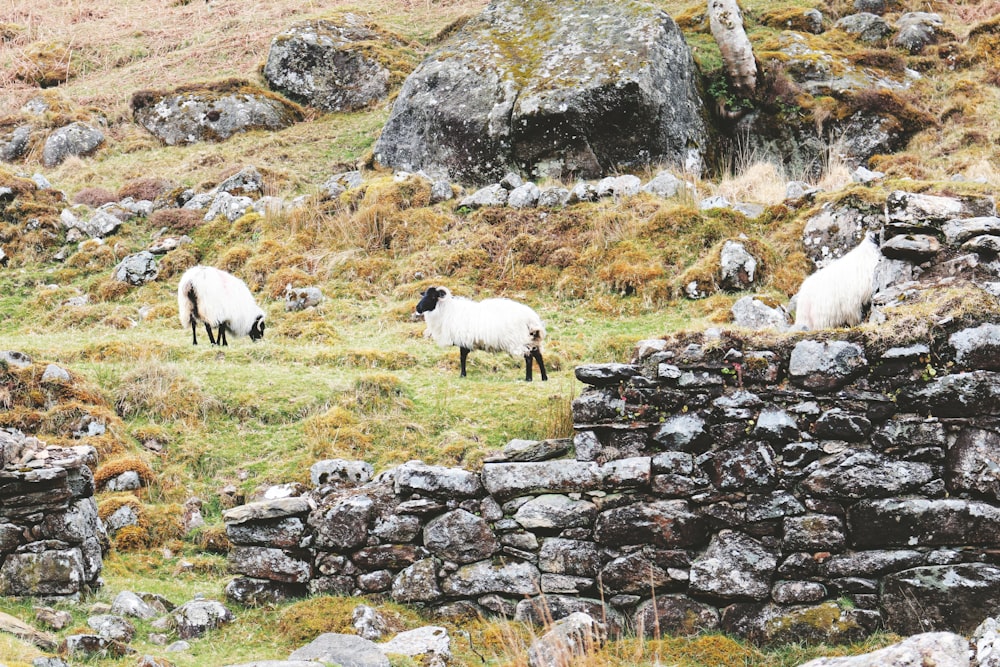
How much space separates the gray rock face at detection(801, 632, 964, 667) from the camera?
521 cm

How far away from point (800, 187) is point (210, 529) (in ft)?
45.7

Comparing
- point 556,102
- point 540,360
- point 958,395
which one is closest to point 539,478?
point 958,395

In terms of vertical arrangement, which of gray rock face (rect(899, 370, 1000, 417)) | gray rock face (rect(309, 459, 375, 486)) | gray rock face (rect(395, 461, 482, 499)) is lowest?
gray rock face (rect(309, 459, 375, 486))

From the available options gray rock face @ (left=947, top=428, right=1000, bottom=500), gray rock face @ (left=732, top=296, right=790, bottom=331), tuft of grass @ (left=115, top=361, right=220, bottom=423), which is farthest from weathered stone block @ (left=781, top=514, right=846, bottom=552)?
tuft of grass @ (left=115, top=361, right=220, bottom=423)

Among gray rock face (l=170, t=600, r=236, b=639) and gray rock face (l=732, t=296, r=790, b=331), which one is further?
gray rock face (l=732, t=296, r=790, b=331)

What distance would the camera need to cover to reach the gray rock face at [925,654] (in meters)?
5.21

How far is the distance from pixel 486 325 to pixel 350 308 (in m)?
5.25

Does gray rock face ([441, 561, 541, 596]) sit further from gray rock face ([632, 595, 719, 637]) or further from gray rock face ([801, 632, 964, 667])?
gray rock face ([801, 632, 964, 667])

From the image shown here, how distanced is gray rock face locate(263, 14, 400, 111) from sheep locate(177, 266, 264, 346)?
17703 millimetres

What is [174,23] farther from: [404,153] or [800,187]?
[800,187]

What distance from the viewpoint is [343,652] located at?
24.8 feet

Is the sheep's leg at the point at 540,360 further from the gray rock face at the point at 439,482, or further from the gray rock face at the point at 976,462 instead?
the gray rock face at the point at 976,462

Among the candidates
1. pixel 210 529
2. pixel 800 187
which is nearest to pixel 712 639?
pixel 210 529

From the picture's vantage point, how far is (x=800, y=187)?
1906 cm
